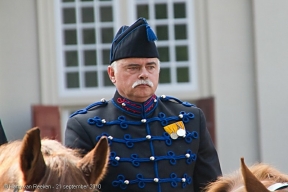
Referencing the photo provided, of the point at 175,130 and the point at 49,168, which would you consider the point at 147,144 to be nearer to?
the point at 175,130

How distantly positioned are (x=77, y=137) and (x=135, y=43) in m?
0.47

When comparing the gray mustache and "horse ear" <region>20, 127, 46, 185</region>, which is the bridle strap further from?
the gray mustache

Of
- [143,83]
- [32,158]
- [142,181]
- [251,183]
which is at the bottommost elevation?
[142,181]

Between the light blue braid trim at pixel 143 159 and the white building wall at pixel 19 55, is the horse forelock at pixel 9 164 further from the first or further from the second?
the white building wall at pixel 19 55

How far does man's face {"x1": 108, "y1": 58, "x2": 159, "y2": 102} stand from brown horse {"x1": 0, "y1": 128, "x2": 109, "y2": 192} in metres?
0.66

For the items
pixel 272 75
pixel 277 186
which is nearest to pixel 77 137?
pixel 277 186

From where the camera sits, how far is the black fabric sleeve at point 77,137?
11.2 feet

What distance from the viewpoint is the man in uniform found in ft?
11.3

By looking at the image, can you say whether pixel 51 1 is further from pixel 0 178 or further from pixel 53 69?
pixel 0 178

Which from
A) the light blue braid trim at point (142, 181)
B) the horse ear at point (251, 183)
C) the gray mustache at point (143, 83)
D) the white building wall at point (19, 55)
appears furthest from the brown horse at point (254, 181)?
the white building wall at point (19, 55)

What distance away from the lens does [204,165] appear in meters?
3.63

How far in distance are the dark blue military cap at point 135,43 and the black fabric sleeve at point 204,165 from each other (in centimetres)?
44

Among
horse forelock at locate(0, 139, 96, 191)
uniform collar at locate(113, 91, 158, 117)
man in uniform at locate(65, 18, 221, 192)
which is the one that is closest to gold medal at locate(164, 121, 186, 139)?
man in uniform at locate(65, 18, 221, 192)

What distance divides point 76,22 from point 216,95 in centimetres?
166
